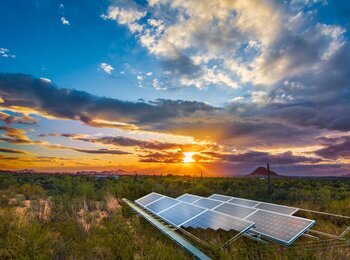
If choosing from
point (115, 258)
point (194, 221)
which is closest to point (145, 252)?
point (115, 258)

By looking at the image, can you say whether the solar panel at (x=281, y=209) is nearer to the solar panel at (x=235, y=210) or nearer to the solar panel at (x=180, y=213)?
the solar panel at (x=235, y=210)

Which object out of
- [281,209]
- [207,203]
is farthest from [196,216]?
[281,209]

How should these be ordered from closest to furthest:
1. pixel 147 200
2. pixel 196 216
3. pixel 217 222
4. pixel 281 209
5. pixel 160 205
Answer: pixel 217 222 → pixel 196 216 → pixel 281 209 → pixel 160 205 → pixel 147 200

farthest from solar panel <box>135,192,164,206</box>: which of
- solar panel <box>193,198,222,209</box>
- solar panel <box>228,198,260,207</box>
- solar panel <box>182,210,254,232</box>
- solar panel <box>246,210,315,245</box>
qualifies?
solar panel <box>246,210,315,245</box>

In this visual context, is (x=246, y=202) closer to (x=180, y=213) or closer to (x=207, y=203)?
(x=207, y=203)

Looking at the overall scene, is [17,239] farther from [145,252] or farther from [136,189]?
[136,189]

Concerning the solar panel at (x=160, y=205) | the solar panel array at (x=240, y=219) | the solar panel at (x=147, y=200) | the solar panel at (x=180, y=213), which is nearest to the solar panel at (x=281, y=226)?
the solar panel array at (x=240, y=219)

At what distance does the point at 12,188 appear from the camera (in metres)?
33.6

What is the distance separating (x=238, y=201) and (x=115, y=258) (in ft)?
28.0

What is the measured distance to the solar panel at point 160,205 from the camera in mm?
13840

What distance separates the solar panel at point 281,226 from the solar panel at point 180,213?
2.22 metres

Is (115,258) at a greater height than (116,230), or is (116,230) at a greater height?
(116,230)

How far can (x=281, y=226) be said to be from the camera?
29.8 ft

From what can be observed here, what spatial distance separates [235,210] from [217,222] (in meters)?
2.85
